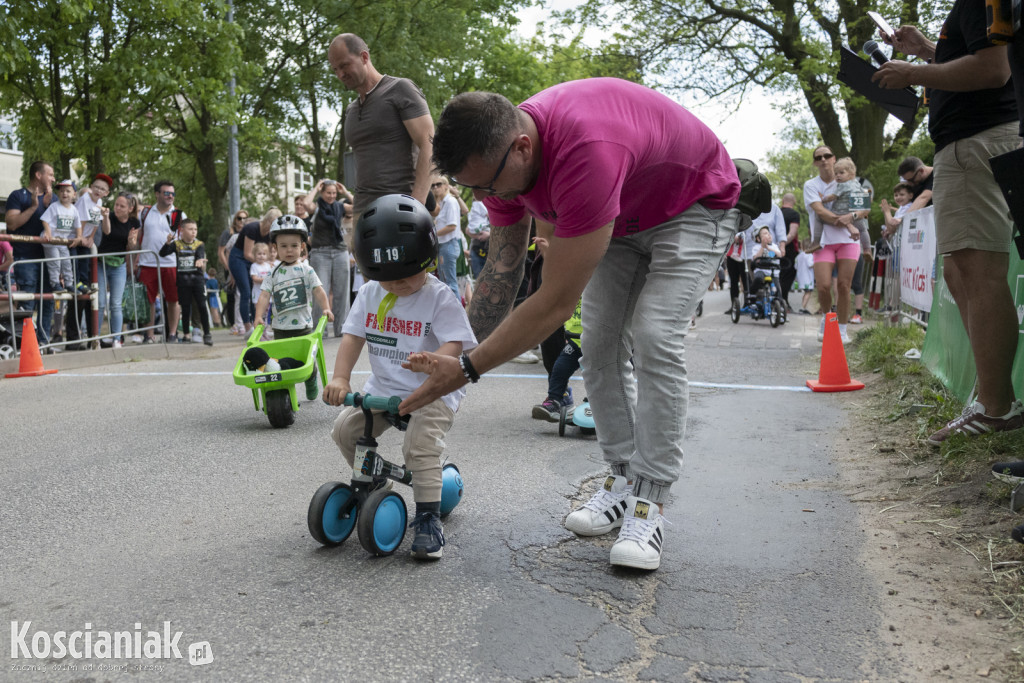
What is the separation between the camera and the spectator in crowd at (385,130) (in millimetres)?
6016

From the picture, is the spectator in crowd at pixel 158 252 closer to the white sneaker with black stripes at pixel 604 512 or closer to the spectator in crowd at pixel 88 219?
the spectator in crowd at pixel 88 219

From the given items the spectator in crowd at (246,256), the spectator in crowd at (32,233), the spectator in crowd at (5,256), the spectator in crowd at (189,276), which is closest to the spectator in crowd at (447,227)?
the spectator in crowd at (246,256)

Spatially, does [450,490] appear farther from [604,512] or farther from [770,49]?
[770,49]

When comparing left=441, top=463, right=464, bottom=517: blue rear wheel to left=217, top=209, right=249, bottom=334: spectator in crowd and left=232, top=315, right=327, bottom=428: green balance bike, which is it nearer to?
left=232, top=315, right=327, bottom=428: green balance bike

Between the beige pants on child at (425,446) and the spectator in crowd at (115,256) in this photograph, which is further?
the spectator in crowd at (115,256)

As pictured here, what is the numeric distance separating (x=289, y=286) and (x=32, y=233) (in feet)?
18.5

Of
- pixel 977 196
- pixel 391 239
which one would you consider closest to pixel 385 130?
pixel 391 239

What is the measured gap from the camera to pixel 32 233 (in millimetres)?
10914

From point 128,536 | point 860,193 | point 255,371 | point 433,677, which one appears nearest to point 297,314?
point 255,371

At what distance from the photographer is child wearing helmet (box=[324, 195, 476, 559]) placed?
3422 millimetres

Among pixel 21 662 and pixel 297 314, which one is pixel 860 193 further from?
pixel 21 662

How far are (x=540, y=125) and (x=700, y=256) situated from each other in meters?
0.81

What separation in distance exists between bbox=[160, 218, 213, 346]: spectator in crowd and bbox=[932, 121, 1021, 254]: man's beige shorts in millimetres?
10583

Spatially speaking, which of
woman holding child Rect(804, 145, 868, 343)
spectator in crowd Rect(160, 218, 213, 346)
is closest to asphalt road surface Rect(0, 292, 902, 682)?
woman holding child Rect(804, 145, 868, 343)
